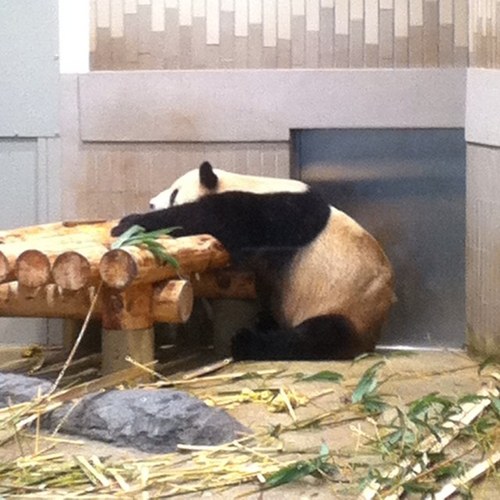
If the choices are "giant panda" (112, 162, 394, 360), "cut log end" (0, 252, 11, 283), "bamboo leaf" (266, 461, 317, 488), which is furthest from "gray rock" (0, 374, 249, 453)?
"giant panda" (112, 162, 394, 360)

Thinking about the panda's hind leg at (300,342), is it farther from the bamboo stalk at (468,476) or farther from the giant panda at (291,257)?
the bamboo stalk at (468,476)

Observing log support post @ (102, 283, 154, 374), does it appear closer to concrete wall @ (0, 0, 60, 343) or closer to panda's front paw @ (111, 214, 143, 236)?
panda's front paw @ (111, 214, 143, 236)

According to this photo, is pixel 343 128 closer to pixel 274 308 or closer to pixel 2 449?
pixel 274 308

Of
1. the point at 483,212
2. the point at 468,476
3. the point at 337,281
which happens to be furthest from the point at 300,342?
the point at 468,476

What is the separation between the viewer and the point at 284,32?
6.86 metres

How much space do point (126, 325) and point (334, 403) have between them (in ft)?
3.22

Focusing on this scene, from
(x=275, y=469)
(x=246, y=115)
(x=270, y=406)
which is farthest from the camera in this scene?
(x=246, y=115)

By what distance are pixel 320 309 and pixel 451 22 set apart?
181 centimetres

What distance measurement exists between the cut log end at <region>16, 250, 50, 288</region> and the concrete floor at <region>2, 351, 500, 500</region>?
826 millimetres

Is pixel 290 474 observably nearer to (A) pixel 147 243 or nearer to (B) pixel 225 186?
(A) pixel 147 243

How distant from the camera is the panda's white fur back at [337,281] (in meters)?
6.39

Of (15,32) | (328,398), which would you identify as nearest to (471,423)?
(328,398)

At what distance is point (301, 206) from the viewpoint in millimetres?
6395

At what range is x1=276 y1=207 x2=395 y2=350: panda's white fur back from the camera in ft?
21.0
